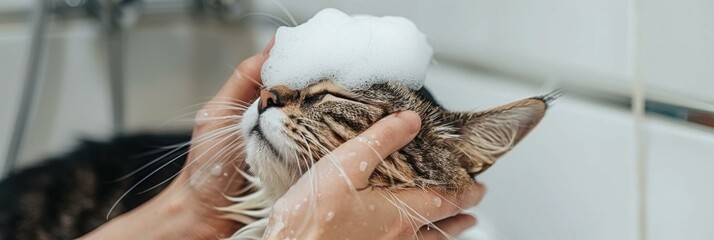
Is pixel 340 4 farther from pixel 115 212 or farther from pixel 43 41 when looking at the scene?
pixel 43 41

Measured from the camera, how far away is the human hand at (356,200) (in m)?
0.44

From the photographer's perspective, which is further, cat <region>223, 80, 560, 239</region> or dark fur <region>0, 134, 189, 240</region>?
dark fur <region>0, 134, 189, 240</region>

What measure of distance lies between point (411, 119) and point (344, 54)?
0.18ft

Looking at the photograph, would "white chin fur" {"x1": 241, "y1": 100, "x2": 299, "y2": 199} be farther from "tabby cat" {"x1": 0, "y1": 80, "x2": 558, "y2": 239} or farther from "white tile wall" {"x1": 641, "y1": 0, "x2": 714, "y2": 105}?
"white tile wall" {"x1": 641, "y1": 0, "x2": 714, "y2": 105}

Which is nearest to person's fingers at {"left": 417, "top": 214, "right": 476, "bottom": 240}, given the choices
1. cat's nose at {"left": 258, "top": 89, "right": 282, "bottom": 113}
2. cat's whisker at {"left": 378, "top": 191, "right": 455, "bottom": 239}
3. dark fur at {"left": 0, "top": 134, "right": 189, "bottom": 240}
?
cat's whisker at {"left": 378, "top": 191, "right": 455, "bottom": 239}

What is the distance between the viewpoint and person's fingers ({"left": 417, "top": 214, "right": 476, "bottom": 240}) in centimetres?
47

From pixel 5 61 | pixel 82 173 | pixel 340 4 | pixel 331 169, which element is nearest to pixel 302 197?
pixel 331 169

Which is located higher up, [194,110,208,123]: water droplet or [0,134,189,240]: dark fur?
[194,110,208,123]: water droplet

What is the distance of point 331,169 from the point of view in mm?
435

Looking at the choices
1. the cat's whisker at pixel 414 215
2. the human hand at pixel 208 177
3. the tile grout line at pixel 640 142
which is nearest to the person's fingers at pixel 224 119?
the human hand at pixel 208 177

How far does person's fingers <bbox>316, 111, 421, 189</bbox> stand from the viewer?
0.44 m

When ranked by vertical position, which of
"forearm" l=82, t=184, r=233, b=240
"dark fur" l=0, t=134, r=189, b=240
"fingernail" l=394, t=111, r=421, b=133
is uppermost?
"fingernail" l=394, t=111, r=421, b=133

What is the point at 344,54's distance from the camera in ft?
1.46

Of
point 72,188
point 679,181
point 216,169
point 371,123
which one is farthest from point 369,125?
point 72,188
